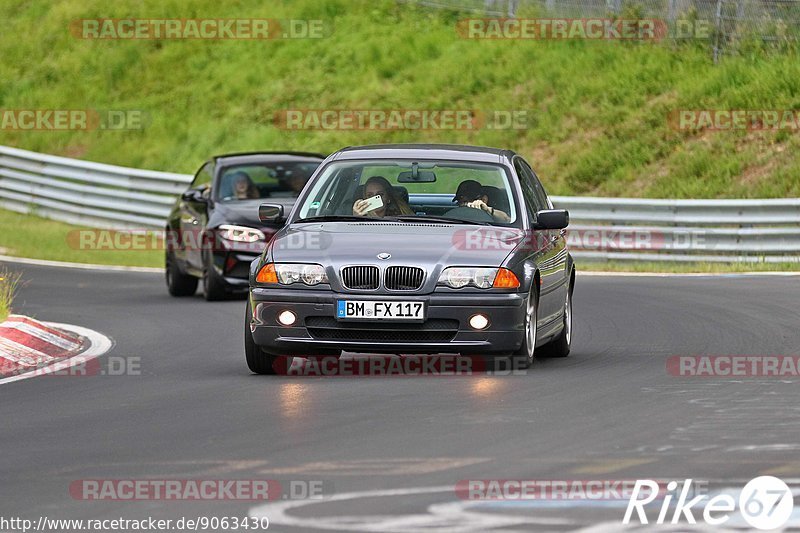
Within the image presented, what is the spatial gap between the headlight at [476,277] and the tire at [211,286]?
7.95m

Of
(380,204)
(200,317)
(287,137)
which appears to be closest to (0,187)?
(287,137)

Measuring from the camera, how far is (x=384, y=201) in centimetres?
1239

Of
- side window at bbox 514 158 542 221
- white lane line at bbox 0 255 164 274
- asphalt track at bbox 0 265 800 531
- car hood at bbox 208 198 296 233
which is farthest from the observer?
white lane line at bbox 0 255 164 274

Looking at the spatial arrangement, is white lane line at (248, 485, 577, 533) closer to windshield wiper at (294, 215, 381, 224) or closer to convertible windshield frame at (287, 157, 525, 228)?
windshield wiper at (294, 215, 381, 224)

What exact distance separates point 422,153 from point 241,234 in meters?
6.51

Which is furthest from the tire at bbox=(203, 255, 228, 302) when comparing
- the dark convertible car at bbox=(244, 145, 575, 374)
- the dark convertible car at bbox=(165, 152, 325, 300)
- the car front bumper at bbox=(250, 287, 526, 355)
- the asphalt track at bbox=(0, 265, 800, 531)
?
the car front bumper at bbox=(250, 287, 526, 355)

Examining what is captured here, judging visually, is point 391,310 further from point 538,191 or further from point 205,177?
point 205,177

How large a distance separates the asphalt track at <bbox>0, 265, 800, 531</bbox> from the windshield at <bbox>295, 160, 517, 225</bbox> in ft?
3.90

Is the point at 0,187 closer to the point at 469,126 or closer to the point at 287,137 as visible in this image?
the point at 287,137

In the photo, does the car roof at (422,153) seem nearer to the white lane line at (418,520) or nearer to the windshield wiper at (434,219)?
the windshield wiper at (434,219)

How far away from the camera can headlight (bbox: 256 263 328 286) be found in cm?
1130

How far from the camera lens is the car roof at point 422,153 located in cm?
1266

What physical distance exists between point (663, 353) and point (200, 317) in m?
5.45

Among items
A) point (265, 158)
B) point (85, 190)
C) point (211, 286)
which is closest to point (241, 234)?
point (211, 286)
